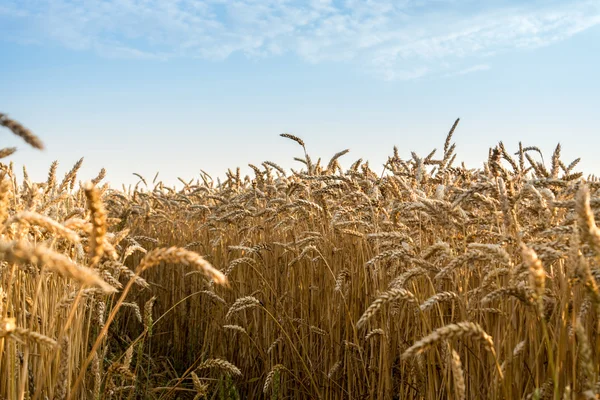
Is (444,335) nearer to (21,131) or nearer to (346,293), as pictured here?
(21,131)

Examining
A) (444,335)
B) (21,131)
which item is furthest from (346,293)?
(21,131)

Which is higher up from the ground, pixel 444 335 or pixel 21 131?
pixel 21 131

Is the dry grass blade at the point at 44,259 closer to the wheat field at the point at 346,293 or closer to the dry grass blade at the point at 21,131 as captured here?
the wheat field at the point at 346,293

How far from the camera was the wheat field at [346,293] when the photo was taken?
61.8 inches

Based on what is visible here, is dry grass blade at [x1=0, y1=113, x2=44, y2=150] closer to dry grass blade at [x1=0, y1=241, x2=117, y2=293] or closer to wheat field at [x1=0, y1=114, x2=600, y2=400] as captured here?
wheat field at [x1=0, y1=114, x2=600, y2=400]

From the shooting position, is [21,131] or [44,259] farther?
[21,131]

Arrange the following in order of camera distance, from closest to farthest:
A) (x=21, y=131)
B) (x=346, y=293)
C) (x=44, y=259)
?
(x=44, y=259) → (x=21, y=131) → (x=346, y=293)

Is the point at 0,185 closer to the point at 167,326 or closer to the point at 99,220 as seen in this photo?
the point at 99,220

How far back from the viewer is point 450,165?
432 centimetres

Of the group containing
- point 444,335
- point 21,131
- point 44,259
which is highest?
point 21,131

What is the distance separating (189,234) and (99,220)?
17.0ft

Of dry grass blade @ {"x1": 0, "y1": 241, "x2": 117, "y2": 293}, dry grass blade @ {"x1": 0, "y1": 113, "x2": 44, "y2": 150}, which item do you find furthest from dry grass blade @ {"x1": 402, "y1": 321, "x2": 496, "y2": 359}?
dry grass blade @ {"x1": 0, "y1": 113, "x2": 44, "y2": 150}

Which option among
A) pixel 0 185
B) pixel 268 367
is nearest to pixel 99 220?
pixel 0 185

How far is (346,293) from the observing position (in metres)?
3.24
